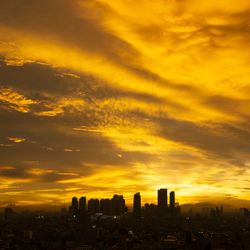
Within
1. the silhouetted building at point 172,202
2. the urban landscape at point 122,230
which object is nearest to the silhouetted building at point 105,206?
the urban landscape at point 122,230

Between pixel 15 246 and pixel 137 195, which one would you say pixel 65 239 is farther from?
pixel 137 195

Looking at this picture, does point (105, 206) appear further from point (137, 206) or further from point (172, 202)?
point (172, 202)

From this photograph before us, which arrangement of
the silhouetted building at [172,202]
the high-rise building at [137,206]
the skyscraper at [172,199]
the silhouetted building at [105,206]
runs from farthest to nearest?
the skyscraper at [172,199]
the silhouetted building at [172,202]
the silhouetted building at [105,206]
the high-rise building at [137,206]

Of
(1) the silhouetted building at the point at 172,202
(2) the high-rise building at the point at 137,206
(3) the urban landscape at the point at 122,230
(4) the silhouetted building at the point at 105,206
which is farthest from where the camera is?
(1) the silhouetted building at the point at 172,202

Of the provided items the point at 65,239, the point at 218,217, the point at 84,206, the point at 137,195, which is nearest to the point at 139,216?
the point at 137,195

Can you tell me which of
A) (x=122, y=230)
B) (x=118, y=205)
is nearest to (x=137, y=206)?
(x=118, y=205)

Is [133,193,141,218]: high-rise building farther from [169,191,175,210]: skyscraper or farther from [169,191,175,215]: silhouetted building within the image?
[169,191,175,210]: skyscraper

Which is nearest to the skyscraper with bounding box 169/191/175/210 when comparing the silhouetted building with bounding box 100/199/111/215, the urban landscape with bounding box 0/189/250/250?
the urban landscape with bounding box 0/189/250/250

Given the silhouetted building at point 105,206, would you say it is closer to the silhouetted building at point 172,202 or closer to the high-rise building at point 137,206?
the high-rise building at point 137,206

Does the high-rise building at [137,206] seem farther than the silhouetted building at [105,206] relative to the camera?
No
